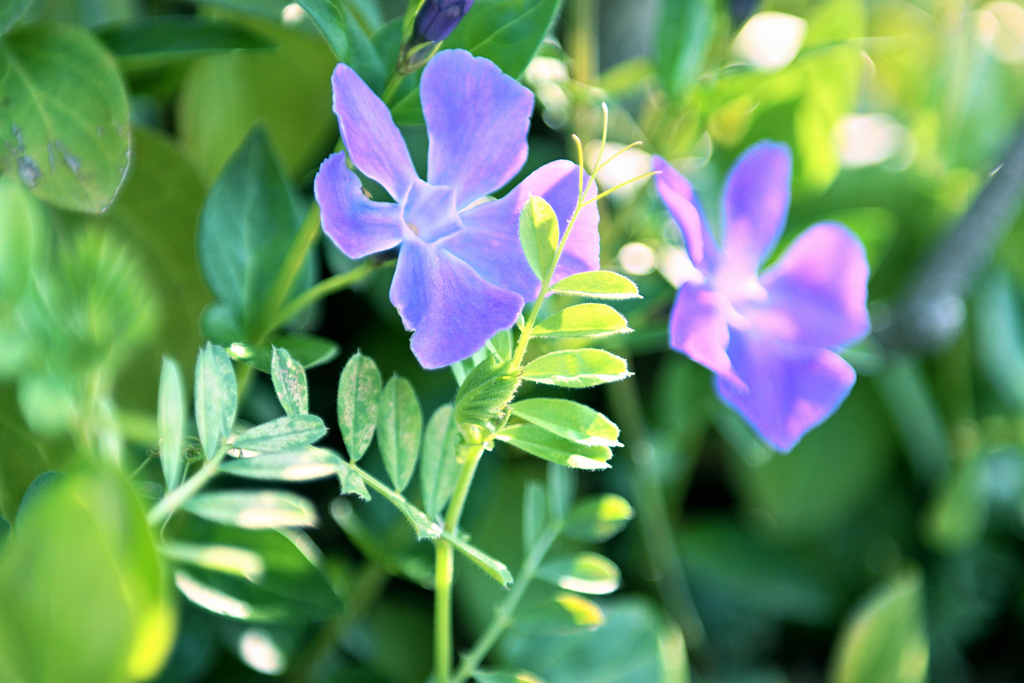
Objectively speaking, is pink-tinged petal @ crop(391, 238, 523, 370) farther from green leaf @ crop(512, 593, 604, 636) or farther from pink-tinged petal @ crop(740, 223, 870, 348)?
pink-tinged petal @ crop(740, 223, 870, 348)

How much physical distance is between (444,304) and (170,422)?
111mm

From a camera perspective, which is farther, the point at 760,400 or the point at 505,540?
the point at 505,540

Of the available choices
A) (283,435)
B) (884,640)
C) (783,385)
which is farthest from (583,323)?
(884,640)

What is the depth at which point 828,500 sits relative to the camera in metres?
0.90

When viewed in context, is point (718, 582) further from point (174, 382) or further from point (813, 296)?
point (174, 382)

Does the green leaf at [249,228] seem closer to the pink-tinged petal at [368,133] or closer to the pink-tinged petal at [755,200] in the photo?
the pink-tinged petal at [368,133]

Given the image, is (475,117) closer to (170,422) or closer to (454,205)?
(454,205)

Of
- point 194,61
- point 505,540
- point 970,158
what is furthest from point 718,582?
point 194,61

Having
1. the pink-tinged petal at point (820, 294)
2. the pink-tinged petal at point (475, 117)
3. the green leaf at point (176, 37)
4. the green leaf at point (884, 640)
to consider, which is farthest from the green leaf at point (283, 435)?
the green leaf at point (884, 640)

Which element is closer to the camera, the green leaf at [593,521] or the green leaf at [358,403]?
the green leaf at [358,403]

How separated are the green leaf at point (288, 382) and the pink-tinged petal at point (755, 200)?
364 millimetres

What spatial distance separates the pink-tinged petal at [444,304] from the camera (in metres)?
0.31

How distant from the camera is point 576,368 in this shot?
1.06 feet

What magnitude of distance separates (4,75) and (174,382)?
0.22 metres
